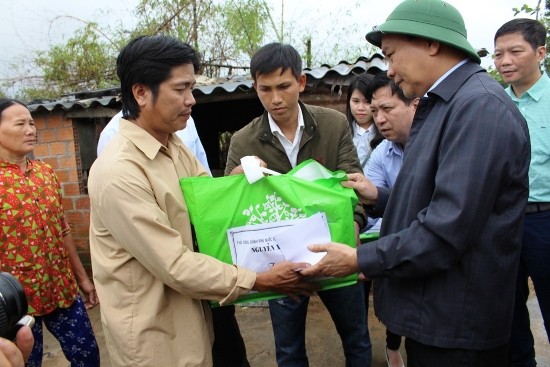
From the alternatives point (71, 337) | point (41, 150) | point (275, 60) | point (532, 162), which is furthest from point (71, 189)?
point (532, 162)

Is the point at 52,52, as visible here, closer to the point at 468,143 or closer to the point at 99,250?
the point at 99,250

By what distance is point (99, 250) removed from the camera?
1.64m

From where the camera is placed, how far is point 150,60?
5.28 feet

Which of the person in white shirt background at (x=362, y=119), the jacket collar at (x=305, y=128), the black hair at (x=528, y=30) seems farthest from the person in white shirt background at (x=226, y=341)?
the black hair at (x=528, y=30)

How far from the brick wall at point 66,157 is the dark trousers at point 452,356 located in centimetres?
472

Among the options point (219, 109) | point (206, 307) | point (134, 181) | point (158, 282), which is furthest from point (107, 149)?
point (219, 109)

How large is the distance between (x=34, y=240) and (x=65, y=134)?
309 cm

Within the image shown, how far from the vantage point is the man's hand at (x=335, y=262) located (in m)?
1.57

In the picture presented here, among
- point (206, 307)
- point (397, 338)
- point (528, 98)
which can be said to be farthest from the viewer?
point (397, 338)

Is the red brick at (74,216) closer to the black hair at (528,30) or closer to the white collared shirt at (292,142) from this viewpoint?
the white collared shirt at (292,142)

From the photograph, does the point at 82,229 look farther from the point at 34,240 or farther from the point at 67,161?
the point at 34,240

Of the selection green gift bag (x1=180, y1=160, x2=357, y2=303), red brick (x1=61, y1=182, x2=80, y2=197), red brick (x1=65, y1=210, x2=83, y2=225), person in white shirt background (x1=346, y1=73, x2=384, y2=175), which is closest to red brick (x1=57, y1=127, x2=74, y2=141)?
red brick (x1=61, y1=182, x2=80, y2=197)

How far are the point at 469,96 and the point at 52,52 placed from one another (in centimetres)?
1004

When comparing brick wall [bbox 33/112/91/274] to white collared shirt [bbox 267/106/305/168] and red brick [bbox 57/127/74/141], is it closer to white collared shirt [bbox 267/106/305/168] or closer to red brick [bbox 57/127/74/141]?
red brick [bbox 57/127/74/141]
